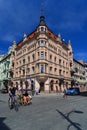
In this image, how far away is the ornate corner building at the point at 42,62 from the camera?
4813 cm

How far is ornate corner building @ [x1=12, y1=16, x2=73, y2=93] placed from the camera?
48.1 meters

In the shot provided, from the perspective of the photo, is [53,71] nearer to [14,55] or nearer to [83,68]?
[14,55]

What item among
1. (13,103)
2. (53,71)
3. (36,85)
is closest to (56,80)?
(53,71)

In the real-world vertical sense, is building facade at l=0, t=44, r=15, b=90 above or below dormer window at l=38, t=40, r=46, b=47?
below

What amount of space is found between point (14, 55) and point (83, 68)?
40333mm

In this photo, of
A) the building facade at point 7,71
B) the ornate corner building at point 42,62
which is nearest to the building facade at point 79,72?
the ornate corner building at point 42,62

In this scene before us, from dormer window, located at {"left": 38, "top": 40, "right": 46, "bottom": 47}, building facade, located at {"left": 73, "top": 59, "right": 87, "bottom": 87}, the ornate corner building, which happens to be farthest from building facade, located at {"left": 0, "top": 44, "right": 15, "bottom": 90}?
building facade, located at {"left": 73, "top": 59, "right": 87, "bottom": 87}

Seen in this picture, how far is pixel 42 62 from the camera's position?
47812mm

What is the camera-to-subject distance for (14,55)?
2504 inches

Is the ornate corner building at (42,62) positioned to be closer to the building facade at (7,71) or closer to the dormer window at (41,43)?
the dormer window at (41,43)

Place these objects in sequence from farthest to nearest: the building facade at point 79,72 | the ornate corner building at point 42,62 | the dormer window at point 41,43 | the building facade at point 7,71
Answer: the building facade at point 79,72 → the building facade at point 7,71 → the dormer window at point 41,43 → the ornate corner building at point 42,62

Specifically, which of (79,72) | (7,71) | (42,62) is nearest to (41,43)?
(42,62)

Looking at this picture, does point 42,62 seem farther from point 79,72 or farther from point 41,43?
point 79,72

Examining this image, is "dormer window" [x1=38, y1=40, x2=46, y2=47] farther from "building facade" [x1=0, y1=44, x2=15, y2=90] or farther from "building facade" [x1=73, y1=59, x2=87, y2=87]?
"building facade" [x1=73, y1=59, x2=87, y2=87]
